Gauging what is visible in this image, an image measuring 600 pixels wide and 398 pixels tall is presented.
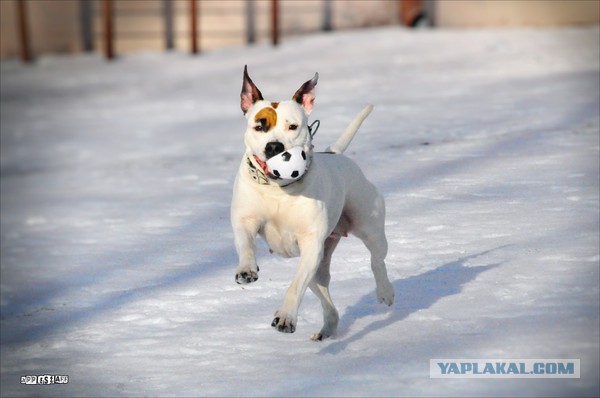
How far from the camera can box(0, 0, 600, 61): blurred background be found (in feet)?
56.3

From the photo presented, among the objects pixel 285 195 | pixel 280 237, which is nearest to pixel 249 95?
pixel 285 195

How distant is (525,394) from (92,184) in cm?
646

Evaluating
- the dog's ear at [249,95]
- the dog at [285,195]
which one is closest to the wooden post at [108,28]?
the dog at [285,195]

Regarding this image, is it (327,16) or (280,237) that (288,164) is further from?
(327,16)

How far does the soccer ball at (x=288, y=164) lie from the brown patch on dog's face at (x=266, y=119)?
130mm

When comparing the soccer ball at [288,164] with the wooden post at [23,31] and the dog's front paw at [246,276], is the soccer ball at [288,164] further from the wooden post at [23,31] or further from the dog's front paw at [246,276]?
the wooden post at [23,31]

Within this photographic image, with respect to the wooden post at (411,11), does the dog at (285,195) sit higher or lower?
higher

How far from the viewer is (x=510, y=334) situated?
5.79 m

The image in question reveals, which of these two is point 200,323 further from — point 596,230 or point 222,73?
point 222,73

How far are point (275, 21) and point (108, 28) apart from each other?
7.88 feet

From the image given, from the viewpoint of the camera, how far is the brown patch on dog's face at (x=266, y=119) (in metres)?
5.03

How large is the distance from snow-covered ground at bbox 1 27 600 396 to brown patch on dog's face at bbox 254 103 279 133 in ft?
3.95

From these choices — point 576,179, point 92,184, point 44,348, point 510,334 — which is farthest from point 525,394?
point 92,184

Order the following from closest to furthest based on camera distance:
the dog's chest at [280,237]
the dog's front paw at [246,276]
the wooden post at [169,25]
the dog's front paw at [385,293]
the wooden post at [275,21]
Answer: the dog's front paw at [246,276], the dog's chest at [280,237], the dog's front paw at [385,293], the wooden post at [275,21], the wooden post at [169,25]
